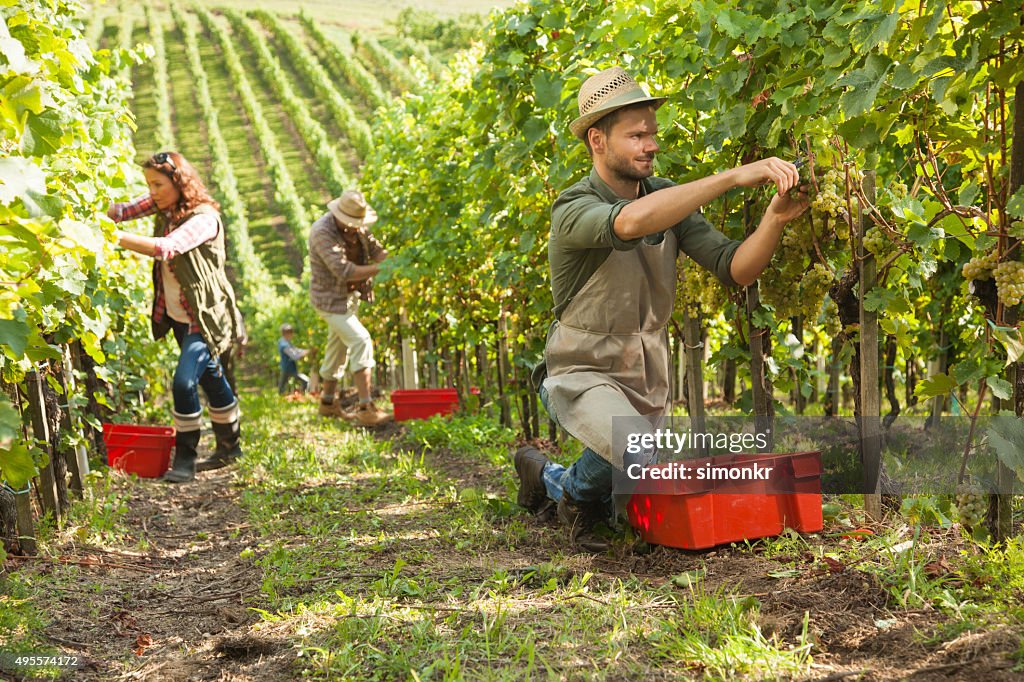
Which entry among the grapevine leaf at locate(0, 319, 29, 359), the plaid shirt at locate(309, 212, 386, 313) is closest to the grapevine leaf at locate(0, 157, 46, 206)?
the grapevine leaf at locate(0, 319, 29, 359)

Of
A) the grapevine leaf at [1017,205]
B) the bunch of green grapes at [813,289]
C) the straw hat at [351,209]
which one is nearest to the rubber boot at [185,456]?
the straw hat at [351,209]

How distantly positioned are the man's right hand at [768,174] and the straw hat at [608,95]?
555 mm

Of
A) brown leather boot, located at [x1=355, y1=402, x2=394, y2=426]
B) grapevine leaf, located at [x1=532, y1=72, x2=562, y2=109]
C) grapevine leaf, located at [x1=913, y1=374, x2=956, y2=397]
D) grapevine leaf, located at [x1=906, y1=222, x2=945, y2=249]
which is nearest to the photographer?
grapevine leaf, located at [x1=913, y1=374, x2=956, y2=397]

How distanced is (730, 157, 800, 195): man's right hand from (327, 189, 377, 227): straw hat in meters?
4.79

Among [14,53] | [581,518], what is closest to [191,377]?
[581,518]

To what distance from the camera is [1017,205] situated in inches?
90.5

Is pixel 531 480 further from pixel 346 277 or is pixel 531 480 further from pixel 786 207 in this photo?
pixel 346 277

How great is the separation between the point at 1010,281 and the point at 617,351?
4.00ft

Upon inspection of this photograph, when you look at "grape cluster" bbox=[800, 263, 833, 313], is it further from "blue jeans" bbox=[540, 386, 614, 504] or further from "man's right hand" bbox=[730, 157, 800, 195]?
"blue jeans" bbox=[540, 386, 614, 504]

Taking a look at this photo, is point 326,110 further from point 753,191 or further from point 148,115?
point 753,191

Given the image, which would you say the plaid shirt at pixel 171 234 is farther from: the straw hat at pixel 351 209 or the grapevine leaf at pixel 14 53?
the grapevine leaf at pixel 14 53

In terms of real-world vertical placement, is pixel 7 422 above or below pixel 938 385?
above

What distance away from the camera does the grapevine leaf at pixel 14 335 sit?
1.97 metres

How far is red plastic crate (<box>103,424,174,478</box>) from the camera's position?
17.9 ft
